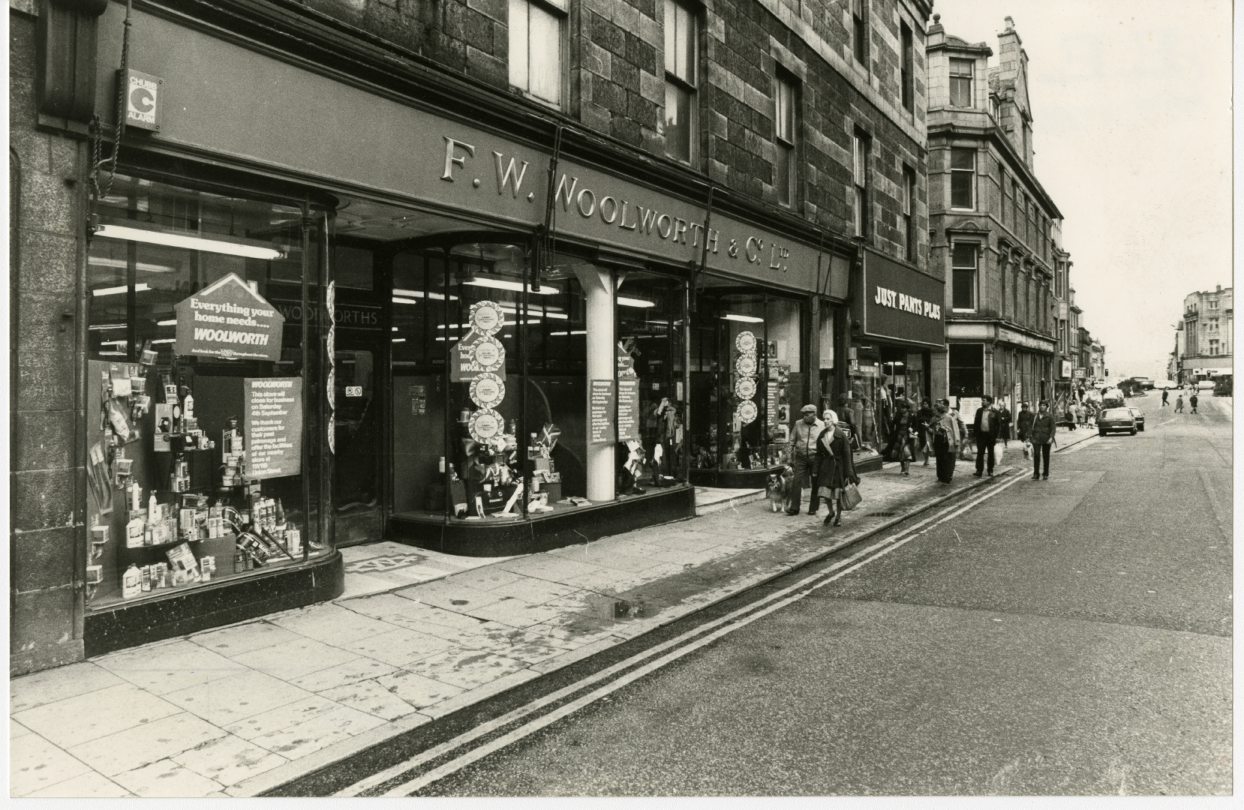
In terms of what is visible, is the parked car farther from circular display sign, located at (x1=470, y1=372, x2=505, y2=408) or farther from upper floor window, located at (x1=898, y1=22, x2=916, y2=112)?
circular display sign, located at (x1=470, y1=372, x2=505, y2=408)

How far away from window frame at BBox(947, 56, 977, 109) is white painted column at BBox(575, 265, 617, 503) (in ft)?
101

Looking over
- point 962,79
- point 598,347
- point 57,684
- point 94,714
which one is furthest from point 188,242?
point 962,79

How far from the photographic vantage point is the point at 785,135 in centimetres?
1606

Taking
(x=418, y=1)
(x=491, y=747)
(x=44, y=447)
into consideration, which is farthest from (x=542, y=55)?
(x=491, y=747)

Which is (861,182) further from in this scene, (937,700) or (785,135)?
(937,700)

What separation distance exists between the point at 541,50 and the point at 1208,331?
8004mm

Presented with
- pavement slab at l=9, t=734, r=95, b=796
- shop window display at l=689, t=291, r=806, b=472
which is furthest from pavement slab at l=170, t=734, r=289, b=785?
shop window display at l=689, t=291, r=806, b=472

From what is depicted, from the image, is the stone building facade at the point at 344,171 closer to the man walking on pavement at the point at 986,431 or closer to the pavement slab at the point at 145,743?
the pavement slab at the point at 145,743

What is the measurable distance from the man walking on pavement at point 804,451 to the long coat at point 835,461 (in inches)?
14.3

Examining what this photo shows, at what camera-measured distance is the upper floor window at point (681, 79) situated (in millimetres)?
12523

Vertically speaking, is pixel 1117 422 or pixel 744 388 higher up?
pixel 744 388

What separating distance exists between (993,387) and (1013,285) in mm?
7312

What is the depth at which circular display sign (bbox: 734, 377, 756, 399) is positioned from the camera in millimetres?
15117

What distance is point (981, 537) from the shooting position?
1086cm
